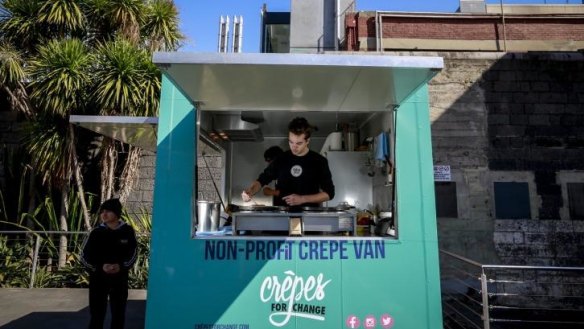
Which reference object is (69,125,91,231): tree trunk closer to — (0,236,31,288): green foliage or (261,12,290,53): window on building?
(0,236,31,288): green foliage

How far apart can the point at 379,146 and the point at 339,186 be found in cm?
129

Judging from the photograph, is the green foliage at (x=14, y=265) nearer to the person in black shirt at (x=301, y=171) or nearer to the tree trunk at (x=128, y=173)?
the tree trunk at (x=128, y=173)

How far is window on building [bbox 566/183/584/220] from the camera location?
22.8 feet

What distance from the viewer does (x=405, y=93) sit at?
3066 mm

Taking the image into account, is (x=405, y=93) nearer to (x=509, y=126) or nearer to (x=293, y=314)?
(x=293, y=314)

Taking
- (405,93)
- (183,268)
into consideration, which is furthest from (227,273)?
(405,93)

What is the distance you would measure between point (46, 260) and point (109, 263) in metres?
4.59

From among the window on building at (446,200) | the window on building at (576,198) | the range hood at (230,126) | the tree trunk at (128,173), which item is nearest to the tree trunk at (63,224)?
the tree trunk at (128,173)

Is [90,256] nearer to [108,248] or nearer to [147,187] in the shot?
[108,248]

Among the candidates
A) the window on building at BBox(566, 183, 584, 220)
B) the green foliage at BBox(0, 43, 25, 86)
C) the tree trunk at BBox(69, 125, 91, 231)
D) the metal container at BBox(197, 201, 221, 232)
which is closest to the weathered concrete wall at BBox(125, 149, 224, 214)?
the tree trunk at BBox(69, 125, 91, 231)

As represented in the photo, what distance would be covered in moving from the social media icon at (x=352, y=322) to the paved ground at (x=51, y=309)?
2.86m

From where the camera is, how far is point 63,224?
6.94 metres

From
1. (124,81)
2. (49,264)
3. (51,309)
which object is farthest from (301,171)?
(49,264)

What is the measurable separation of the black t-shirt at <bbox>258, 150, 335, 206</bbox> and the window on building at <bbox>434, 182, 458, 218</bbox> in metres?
4.20
